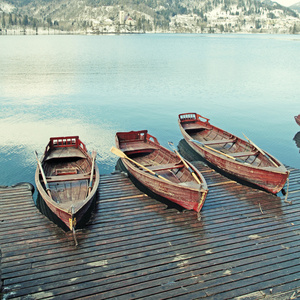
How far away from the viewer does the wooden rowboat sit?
41.7 ft

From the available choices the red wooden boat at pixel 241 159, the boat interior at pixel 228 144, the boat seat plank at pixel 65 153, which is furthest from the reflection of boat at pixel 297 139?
the boat seat plank at pixel 65 153

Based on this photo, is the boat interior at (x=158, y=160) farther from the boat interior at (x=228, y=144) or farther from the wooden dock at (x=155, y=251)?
the boat interior at (x=228, y=144)

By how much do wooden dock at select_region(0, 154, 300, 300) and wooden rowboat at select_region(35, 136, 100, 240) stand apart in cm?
95

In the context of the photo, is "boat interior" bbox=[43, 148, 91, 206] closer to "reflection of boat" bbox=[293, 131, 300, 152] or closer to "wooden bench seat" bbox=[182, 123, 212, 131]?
"wooden bench seat" bbox=[182, 123, 212, 131]

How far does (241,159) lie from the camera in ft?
65.7

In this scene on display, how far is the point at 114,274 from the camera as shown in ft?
34.4

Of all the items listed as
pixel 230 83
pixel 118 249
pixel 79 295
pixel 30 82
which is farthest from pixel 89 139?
pixel 230 83

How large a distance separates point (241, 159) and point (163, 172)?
5940mm

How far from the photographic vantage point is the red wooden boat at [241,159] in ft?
52.6

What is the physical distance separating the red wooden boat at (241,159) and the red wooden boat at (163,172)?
3055mm

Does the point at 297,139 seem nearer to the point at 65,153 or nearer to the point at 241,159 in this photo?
the point at 241,159

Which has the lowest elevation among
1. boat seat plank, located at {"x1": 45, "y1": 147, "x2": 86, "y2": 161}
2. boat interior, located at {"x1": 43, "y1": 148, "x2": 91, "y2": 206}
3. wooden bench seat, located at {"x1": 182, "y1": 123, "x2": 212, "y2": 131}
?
boat interior, located at {"x1": 43, "y1": 148, "x2": 91, "y2": 206}

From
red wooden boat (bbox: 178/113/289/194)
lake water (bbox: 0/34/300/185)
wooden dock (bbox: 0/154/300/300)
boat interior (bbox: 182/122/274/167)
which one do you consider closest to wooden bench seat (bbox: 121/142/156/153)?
lake water (bbox: 0/34/300/185)

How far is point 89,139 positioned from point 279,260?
22.6 meters
